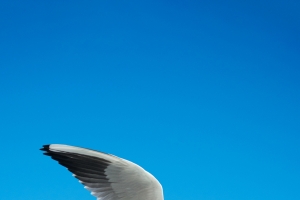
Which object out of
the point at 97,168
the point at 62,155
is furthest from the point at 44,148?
the point at 97,168

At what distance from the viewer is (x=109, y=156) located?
7.73 m

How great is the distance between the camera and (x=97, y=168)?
813 cm

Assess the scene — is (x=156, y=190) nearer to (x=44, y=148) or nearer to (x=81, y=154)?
(x=81, y=154)

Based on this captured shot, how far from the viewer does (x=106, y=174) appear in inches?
321

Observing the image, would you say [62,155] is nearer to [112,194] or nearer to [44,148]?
[44,148]

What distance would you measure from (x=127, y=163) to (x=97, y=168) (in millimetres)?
780

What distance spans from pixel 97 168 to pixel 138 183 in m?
0.88

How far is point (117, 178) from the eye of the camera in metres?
8.09

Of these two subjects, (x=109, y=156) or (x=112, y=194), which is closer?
(x=109, y=156)

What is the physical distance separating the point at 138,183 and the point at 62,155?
5.19ft

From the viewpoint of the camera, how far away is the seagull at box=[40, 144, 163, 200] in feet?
25.3

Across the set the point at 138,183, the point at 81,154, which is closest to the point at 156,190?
the point at 138,183

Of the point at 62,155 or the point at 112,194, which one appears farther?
the point at 112,194

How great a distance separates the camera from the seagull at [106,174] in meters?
7.71
